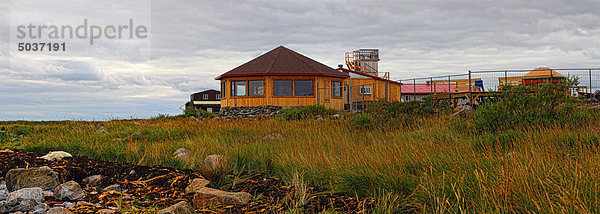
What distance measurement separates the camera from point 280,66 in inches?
976

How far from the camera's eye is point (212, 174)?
483 centimetres

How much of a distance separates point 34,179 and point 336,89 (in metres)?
22.3

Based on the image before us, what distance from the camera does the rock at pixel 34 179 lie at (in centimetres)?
462

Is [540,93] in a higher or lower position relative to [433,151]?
higher

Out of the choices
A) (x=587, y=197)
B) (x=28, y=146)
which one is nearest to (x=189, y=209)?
(x=587, y=197)

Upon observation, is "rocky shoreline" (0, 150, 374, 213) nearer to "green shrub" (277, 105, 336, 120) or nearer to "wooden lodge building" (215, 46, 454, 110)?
"green shrub" (277, 105, 336, 120)

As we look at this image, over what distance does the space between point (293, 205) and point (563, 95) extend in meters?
8.77

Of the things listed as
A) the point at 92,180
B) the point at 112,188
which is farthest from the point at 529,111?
the point at 92,180

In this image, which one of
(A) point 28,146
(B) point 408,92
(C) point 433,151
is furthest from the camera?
(B) point 408,92

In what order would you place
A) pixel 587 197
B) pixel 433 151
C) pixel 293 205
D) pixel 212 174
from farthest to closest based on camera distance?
1. pixel 433 151
2. pixel 212 174
3. pixel 293 205
4. pixel 587 197

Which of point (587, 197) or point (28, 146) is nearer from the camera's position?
point (587, 197)

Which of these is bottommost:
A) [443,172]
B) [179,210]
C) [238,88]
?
[179,210]

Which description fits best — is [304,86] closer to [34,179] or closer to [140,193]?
[34,179]

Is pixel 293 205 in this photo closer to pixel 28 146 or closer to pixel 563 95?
pixel 28 146
